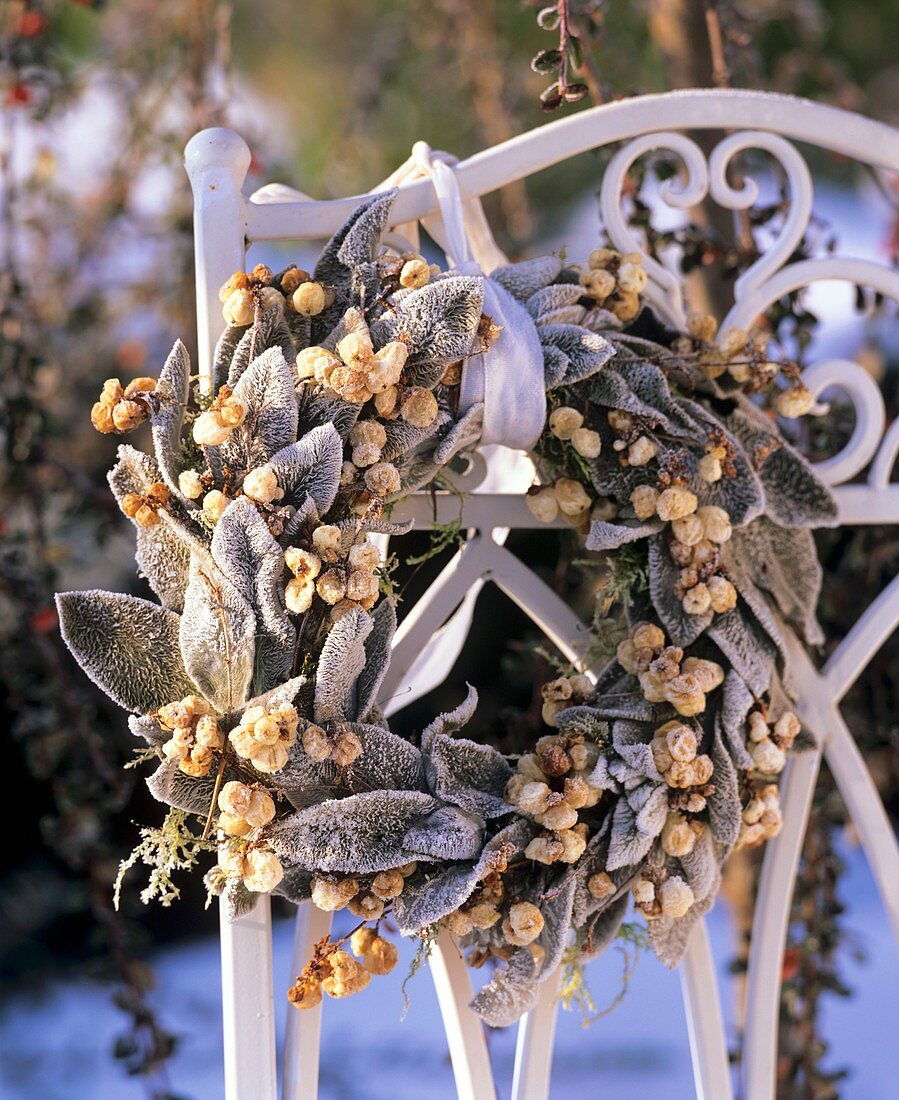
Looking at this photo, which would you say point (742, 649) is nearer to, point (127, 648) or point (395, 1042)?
point (127, 648)

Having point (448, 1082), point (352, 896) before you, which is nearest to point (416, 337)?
point (352, 896)

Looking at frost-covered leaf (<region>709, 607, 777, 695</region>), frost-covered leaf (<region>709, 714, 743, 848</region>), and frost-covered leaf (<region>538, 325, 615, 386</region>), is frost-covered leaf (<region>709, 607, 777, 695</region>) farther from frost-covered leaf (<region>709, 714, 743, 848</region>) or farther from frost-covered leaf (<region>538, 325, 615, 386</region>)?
frost-covered leaf (<region>538, 325, 615, 386</region>)

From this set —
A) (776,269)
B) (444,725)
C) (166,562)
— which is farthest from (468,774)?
(776,269)

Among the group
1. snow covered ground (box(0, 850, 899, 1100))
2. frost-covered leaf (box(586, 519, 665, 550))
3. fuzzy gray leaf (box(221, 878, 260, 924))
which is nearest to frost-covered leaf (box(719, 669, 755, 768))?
frost-covered leaf (box(586, 519, 665, 550))

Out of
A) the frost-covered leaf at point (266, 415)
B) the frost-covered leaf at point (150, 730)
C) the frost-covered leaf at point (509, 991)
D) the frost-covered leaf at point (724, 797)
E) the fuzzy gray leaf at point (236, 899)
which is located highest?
the frost-covered leaf at point (266, 415)

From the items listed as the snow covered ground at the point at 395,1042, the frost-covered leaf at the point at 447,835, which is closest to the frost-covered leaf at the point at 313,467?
the frost-covered leaf at the point at 447,835

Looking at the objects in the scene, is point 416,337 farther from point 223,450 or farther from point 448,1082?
point 448,1082

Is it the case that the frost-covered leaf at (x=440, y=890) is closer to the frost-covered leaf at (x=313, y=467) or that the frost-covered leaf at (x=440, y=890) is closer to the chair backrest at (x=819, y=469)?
the chair backrest at (x=819, y=469)
